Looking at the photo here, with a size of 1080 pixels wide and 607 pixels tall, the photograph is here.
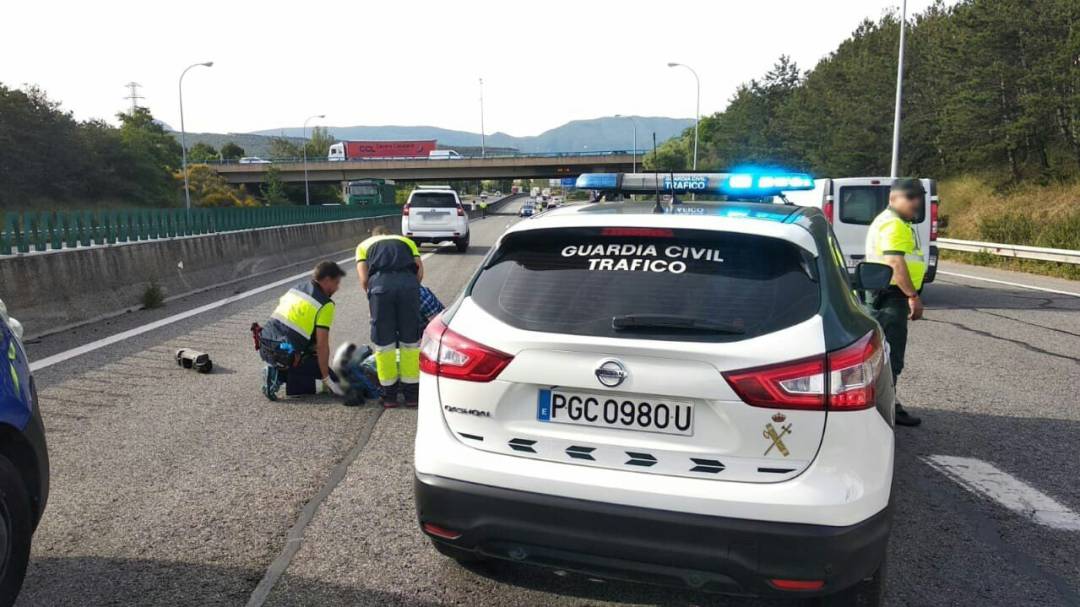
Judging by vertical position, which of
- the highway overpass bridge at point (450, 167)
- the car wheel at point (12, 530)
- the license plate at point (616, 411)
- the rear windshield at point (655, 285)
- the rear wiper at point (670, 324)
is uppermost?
the highway overpass bridge at point (450, 167)

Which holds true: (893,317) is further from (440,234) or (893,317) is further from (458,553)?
(440,234)

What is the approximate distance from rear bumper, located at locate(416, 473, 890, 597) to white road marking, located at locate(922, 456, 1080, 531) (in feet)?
7.05

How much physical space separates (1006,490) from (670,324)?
3.09 m

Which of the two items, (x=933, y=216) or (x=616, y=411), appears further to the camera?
A: (x=933, y=216)

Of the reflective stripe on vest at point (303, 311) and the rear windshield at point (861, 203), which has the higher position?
the rear windshield at point (861, 203)

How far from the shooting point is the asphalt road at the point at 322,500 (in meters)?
Answer: 3.49

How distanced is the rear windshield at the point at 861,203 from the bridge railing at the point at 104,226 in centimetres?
1129

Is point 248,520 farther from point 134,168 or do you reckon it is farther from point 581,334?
point 134,168

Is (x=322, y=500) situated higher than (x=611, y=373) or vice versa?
(x=611, y=373)

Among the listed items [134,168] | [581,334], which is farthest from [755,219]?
[134,168]

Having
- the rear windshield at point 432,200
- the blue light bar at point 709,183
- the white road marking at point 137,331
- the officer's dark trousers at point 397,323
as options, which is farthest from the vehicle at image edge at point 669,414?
the rear windshield at point 432,200

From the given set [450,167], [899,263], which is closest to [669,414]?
[899,263]

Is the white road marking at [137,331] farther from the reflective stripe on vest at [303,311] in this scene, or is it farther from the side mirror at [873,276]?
the side mirror at [873,276]

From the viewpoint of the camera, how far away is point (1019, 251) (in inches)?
763
